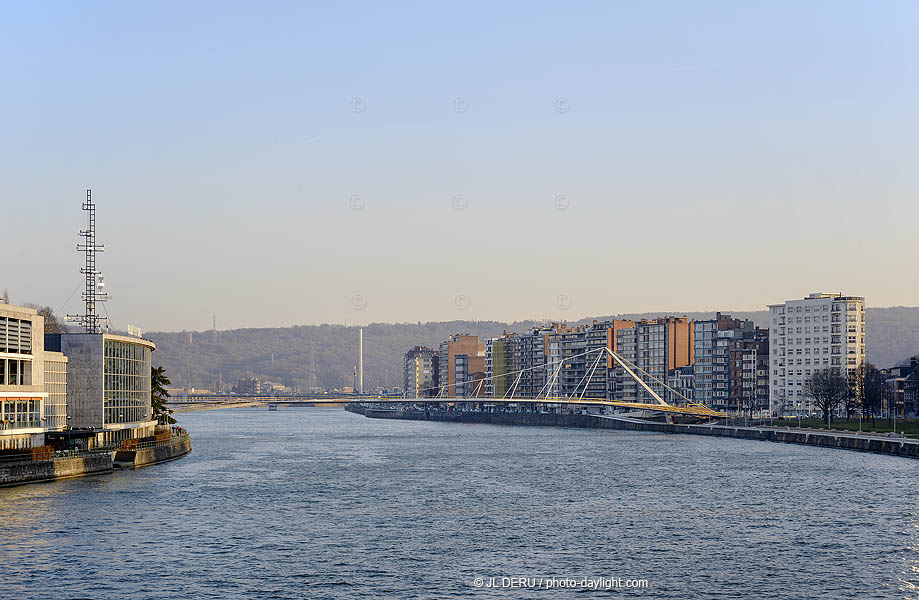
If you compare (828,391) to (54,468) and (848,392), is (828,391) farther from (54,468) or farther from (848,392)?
(54,468)

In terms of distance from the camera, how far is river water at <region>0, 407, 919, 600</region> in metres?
48.0

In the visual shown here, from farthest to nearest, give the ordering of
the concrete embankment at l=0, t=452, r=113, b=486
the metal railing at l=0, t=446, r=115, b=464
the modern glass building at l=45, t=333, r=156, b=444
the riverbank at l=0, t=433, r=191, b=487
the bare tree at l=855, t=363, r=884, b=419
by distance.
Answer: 1. the bare tree at l=855, t=363, r=884, b=419
2. the modern glass building at l=45, t=333, r=156, b=444
3. the metal railing at l=0, t=446, r=115, b=464
4. the riverbank at l=0, t=433, r=191, b=487
5. the concrete embankment at l=0, t=452, r=113, b=486

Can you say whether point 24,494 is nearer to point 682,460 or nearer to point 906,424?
point 682,460

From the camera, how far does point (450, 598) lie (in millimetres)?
45281

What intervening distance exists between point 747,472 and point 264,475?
39698 mm

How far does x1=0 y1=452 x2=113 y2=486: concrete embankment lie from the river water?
1631 millimetres

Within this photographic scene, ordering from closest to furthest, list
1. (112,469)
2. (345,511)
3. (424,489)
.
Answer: (345,511) < (424,489) < (112,469)

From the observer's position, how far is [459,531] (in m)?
61.3

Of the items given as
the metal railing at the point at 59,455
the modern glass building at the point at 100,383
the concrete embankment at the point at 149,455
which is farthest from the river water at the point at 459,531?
the modern glass building at the point at 100,383

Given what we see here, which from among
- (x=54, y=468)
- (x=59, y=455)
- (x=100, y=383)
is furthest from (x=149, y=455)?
(x=54, y=468)

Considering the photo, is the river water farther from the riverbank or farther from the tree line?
the tree line

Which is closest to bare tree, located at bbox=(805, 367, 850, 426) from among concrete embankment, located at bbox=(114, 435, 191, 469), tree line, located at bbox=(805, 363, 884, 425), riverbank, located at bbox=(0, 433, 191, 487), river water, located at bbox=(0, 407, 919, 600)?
tree line, located at bbox=(805, 363, 884, 425)

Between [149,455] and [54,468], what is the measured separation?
1834 centimetres

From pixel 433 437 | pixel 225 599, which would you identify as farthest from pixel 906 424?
pixel 225 599
